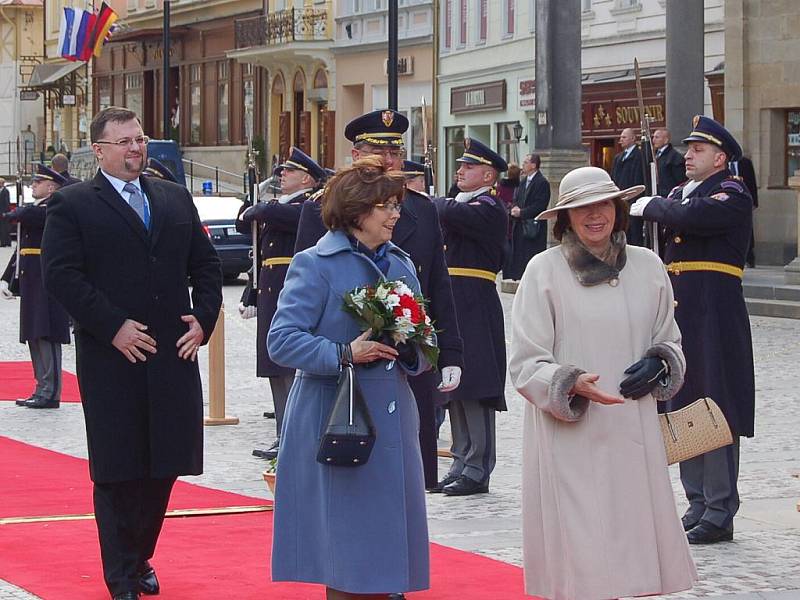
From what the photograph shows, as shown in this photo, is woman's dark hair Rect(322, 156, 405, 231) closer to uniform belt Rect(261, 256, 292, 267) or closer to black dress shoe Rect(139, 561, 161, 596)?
black dress shoe Rect(139, 561, 161, 596)

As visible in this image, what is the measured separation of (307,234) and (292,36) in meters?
40.8

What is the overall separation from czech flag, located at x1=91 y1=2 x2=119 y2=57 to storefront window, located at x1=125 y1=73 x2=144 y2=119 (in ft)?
10.5

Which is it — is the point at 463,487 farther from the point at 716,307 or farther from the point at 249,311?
the point at 249,311

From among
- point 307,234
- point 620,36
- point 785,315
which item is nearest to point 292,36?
point 620,36

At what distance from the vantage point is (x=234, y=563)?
816 cm

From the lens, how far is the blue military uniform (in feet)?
28.7

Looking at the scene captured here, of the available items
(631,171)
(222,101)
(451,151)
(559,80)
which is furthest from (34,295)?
(222,101)

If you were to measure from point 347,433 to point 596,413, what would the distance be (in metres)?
0.87

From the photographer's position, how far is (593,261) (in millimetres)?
6484

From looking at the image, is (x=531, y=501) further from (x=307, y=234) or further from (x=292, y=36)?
(x=292, y=36)

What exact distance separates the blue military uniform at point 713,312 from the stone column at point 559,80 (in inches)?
718

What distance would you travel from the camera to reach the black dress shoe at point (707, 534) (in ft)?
28.4

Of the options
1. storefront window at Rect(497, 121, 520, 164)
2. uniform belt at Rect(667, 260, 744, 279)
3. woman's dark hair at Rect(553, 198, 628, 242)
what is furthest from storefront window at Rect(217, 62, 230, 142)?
woman's dark hair at Rect(553, 198, 628, 242)

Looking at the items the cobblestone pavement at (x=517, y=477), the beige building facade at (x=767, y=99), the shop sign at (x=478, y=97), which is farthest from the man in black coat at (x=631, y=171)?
the shop sign at (x=478, y=97)
